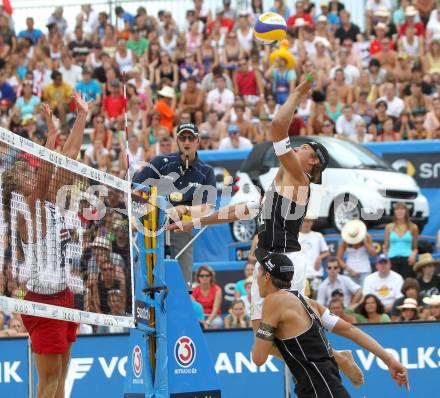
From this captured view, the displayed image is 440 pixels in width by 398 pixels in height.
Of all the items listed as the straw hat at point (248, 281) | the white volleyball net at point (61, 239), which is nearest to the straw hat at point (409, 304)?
the straw hat at point (248, 281)

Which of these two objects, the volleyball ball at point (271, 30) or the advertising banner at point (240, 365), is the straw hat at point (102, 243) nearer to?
the advertising banner at point (240, 365)

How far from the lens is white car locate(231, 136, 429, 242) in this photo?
1828 cm

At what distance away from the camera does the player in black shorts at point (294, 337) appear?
28.8 feet

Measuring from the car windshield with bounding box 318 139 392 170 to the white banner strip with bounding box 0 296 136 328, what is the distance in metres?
9.17

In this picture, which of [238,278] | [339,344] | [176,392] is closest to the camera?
[176,392]

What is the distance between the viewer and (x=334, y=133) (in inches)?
803

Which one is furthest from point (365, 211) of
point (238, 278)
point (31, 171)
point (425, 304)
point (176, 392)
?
point (31, 171)

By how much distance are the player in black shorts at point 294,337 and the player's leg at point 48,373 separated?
72.2 inches

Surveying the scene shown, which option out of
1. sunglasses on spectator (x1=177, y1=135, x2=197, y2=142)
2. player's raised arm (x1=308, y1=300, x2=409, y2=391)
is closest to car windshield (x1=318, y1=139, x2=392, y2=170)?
sunglasses on spectator (x1=177, y1=135, x2=197, y2=142)

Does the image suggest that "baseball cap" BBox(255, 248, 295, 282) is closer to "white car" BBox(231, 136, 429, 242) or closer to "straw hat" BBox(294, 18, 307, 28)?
"white car" BBox(231, 136, 429, 242)

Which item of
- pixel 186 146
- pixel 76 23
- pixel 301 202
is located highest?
pixel 76 23

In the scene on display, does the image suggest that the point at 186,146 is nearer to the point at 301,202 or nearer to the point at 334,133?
the point at 301,202

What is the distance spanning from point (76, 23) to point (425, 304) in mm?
13951

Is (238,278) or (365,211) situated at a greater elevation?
(365,211)
